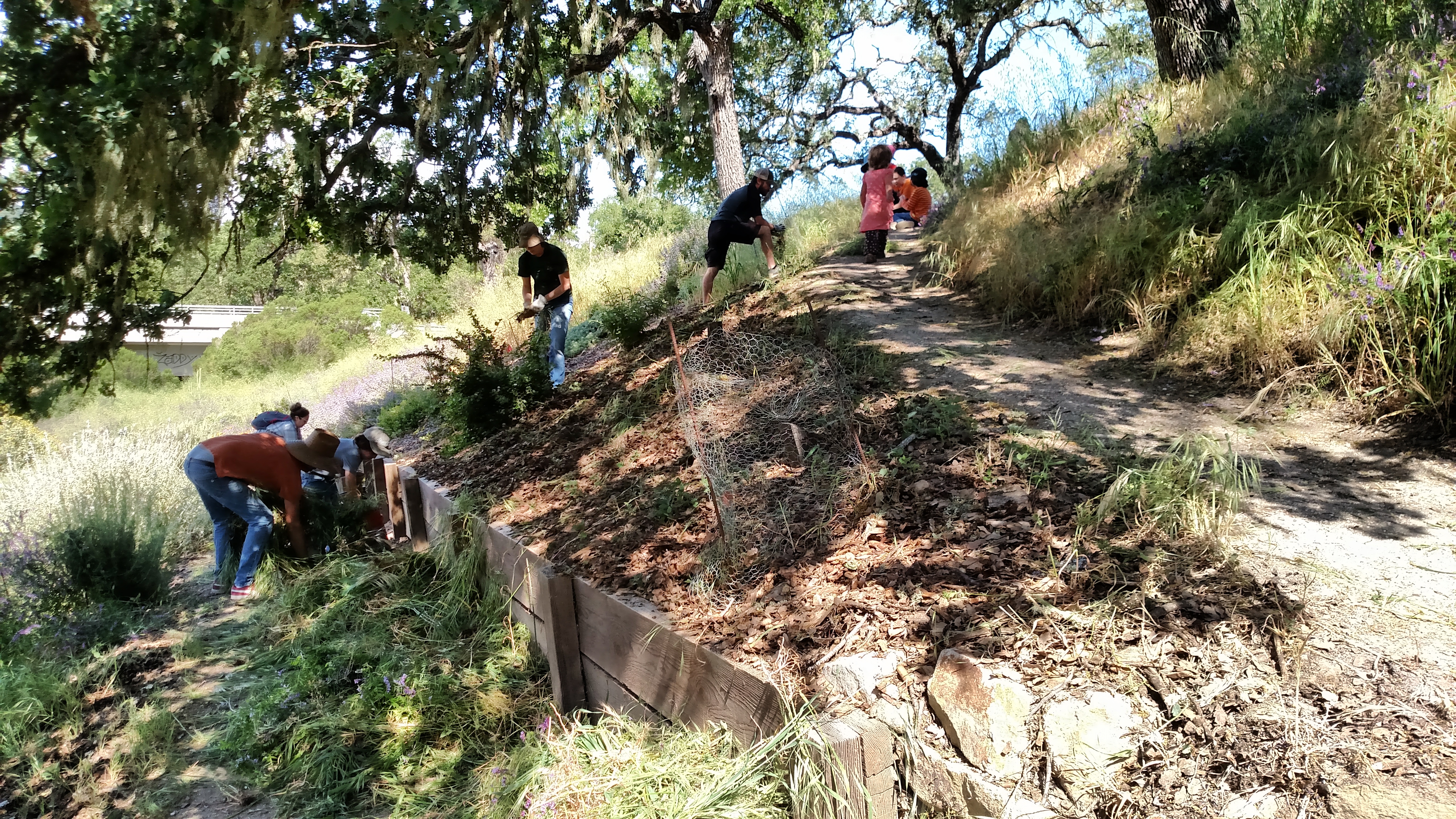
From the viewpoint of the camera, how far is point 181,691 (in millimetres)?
4996

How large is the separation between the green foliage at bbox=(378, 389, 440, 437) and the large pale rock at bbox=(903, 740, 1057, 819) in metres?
8.54

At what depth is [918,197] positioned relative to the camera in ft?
37.1

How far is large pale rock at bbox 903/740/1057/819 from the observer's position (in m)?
2.16

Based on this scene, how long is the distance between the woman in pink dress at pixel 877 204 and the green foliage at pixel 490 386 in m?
3.78

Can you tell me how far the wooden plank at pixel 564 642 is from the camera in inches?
158

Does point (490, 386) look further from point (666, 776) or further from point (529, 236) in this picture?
point (666, 776)

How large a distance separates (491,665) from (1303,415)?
467 cm

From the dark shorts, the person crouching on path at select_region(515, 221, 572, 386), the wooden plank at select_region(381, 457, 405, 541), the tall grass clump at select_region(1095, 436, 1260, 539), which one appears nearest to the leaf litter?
the tall grass clump at select_region(1095, 436, 1260, 539)

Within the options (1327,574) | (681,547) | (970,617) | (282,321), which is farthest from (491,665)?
(282,321)

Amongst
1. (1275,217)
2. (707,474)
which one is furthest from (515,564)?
(1275,217)

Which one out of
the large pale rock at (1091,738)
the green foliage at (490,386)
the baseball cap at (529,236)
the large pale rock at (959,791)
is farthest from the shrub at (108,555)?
the large pale rock at (1091,738)

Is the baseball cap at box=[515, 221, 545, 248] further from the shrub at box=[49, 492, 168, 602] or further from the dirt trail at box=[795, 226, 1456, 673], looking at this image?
the shrub at box=[49, 492, 168, 602]

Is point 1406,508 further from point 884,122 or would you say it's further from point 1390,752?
point 884,122

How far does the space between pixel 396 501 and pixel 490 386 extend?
1381mm
